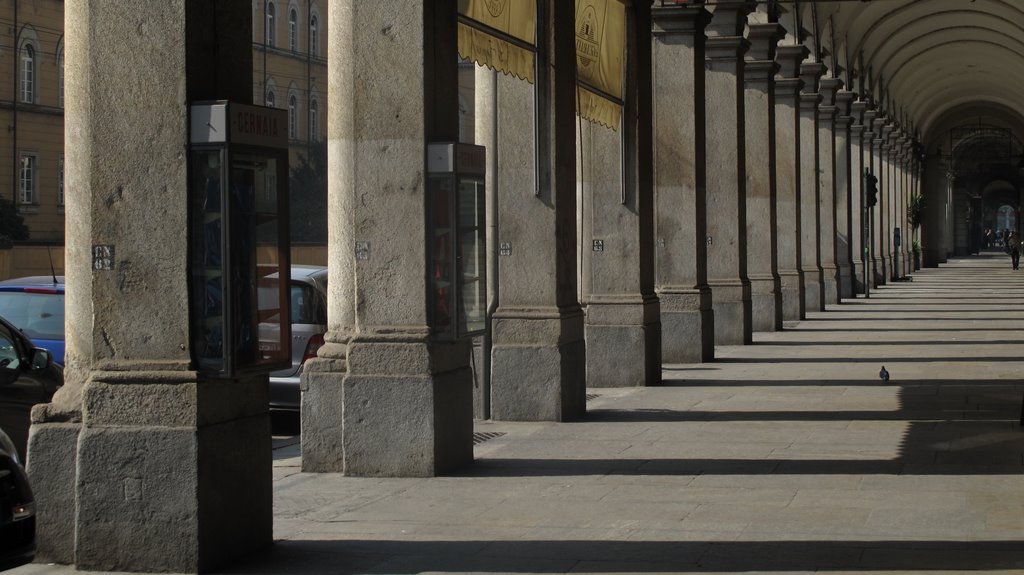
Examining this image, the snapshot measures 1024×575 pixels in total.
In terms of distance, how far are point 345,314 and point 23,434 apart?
8.06ft

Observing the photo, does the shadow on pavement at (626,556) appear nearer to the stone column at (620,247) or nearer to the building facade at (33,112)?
the stone column at (620,247)

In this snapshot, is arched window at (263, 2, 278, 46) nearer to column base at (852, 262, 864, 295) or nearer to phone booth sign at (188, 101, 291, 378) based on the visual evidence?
column base at (852, 262, 864, 295)

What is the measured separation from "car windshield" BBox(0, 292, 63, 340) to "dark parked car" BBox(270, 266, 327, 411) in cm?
193

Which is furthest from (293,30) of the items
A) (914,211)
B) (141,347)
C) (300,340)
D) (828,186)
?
(141,347)

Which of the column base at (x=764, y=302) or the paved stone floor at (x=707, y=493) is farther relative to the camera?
the column base at (x=764, y=302)

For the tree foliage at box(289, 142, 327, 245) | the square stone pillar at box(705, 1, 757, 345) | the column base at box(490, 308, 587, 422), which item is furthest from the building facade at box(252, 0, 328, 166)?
the column base at box(490, 308, 587, 422)

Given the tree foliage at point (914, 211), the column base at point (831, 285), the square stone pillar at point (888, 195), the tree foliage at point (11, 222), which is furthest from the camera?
the tree foliage at point (914, 211)

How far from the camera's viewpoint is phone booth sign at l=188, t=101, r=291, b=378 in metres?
7.76

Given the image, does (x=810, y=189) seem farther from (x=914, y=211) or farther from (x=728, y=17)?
(x=914, y=211)

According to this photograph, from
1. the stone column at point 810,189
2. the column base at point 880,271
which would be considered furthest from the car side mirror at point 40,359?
the column base at point 880,271

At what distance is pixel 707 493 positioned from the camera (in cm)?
973

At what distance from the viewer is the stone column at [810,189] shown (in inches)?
A: 1325

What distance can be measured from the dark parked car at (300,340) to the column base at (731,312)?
1064 cm

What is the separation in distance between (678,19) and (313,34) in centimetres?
5422
